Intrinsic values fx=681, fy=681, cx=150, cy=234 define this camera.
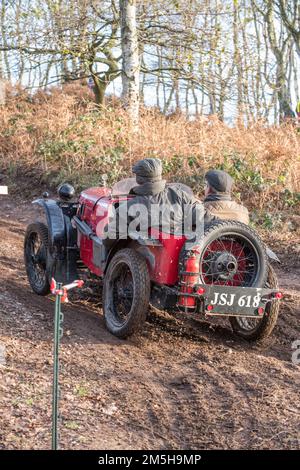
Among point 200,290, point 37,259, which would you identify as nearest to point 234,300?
point 200,290

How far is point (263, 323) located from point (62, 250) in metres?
2.44

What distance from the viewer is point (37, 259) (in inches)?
322

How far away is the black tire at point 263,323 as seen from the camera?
6.73 meters

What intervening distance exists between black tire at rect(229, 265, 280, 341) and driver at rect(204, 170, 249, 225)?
65 cm

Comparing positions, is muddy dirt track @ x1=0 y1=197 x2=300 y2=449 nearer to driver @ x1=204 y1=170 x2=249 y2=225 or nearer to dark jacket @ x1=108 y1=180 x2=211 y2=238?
dark jacket @ x1=108 y1=180 x2=211 y2=238

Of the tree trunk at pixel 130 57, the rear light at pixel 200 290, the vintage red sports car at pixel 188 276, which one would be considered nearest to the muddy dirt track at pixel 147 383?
the vintage red sports car at pixel 188 276

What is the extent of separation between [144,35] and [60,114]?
2824 mm

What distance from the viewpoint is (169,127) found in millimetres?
14609

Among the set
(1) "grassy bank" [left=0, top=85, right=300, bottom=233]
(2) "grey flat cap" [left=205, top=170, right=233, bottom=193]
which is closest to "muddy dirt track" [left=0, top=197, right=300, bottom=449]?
(2) "grey flat cap" [left=205, top=170, right=233, bottom=193]

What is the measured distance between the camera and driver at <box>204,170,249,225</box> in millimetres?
6953

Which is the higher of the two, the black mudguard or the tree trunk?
the tree trunk

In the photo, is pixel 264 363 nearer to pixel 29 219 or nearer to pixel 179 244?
pixel 179 244

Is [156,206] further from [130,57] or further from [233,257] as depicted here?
[130,57]
